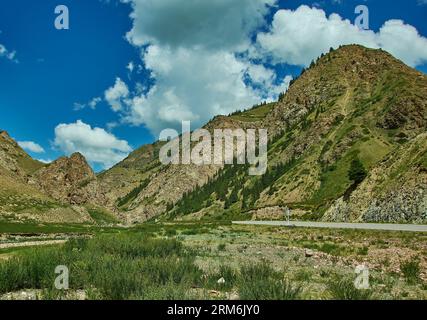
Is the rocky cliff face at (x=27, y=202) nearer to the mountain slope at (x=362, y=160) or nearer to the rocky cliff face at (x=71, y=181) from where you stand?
the rocky cliff face at (x=71, y=181)

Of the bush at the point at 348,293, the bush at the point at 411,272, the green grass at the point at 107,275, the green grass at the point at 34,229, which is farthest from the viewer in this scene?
the green grass at the point at 34,229

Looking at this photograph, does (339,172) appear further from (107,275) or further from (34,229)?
(107,275)

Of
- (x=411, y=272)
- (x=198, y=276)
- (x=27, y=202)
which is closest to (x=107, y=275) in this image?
(x=198, y=276)

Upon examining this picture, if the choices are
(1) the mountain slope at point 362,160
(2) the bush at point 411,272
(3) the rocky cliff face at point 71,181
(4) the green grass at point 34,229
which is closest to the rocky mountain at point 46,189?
(3) the rocky cliff face at point 71,181

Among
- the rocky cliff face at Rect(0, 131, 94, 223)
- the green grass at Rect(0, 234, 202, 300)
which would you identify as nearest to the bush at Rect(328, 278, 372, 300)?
the green grass at Rect(0, 234, 202, 300)

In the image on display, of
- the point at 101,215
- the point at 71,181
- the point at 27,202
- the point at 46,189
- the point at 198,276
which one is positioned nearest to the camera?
the point at 198,276

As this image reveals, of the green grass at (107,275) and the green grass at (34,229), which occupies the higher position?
the green grass at (107,275)

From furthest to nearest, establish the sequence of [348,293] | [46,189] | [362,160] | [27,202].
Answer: [46,189] < [362,160] < [27,202] < [348,293]

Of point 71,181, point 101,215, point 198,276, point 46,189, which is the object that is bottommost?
point 198,276

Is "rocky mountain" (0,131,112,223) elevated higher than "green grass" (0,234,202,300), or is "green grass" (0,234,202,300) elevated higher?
"rocky mountain" (0,131,112,223)

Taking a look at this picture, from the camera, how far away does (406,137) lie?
446ft

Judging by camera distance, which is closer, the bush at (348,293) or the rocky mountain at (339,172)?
the bush at (348,293)

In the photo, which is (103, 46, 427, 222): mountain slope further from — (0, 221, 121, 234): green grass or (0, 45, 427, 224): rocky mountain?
(0, 221, 121, 234): green grass

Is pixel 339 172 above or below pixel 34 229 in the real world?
above
